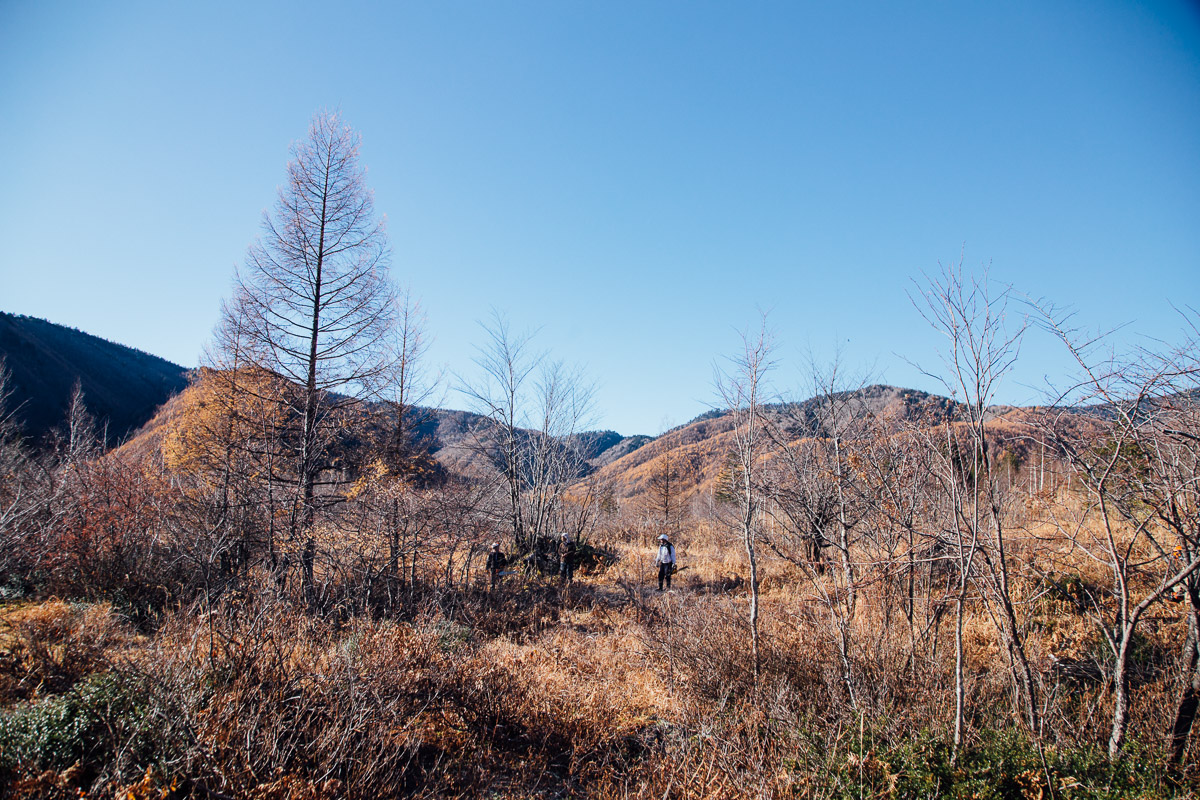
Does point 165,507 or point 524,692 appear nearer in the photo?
point 524,692

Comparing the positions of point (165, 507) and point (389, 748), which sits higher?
point (165, 507)

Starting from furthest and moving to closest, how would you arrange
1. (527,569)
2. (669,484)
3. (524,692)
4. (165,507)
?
(669,484)
(527,569)
(165,507)
(524,692)

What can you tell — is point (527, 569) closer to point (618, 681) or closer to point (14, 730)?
point (618, 681)

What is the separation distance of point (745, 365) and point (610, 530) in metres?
17.2

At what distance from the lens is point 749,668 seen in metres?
5.80

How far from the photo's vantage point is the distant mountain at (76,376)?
5600cm

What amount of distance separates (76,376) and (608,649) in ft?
287

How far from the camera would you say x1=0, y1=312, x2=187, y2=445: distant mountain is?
56.0 meters

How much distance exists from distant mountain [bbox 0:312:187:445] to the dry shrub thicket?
56.3 metres

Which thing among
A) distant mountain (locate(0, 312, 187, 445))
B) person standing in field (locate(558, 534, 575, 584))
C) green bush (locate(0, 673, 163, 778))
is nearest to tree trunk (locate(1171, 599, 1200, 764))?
green bush (locate(0, 673, 163, 778))

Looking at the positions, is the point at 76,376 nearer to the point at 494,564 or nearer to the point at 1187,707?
the point at 494,564

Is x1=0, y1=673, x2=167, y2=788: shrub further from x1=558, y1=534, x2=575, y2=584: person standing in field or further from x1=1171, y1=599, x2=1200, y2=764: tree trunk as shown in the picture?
x1=558, y1=534, x2=575, y2=584: person standing in field

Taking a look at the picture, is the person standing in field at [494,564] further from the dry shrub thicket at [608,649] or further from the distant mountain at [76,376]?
the distant mountain at [76,376]

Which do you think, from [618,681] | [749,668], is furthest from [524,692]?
[749,668]
